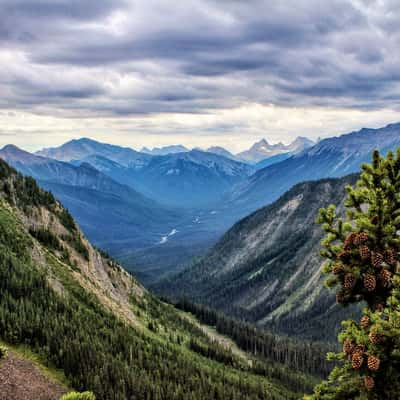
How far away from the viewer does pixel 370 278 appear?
1786cm

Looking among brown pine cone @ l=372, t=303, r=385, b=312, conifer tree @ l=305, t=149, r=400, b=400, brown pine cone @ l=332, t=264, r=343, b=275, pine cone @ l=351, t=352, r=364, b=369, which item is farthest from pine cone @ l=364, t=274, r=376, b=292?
pine cone @ l=351, t=352, r=364, b=369

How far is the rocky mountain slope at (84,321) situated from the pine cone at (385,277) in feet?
127

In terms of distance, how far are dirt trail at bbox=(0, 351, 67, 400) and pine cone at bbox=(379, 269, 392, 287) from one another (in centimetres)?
3224

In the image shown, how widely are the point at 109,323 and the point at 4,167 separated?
191 ft

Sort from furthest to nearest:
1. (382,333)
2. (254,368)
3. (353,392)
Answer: (254,368) → (353,392) → (382,333)

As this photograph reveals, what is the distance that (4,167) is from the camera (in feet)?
368

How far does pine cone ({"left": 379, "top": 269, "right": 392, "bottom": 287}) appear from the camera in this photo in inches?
711

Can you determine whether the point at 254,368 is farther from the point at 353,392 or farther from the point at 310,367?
the point at 353,392

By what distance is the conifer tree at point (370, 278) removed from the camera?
55.3ft

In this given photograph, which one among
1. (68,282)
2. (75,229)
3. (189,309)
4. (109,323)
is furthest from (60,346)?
(189,309)

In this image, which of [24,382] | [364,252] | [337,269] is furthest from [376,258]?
[24,382]

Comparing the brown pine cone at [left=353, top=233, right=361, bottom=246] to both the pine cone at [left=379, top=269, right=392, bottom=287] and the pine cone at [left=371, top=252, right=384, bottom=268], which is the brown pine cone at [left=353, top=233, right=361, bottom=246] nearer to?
the pine cone at [left=371, top=252, right=384, bottom=268]

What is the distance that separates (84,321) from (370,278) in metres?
61.2

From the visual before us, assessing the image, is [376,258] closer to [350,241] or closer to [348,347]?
[350,241]
